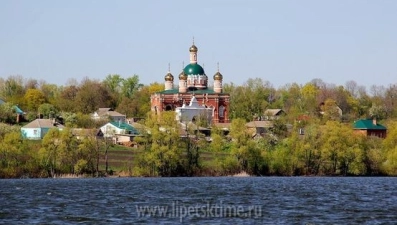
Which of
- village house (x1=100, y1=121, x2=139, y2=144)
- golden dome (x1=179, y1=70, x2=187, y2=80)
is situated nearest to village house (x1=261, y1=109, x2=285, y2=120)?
golden dome (x1=179, y1=70, x2=187, y2=80)

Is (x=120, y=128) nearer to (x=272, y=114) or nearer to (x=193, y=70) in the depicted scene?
(x=193, y=70)

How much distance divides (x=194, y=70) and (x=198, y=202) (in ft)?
311

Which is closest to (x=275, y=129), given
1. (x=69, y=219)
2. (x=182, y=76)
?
(x=182, y=76)

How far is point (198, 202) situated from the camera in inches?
2388

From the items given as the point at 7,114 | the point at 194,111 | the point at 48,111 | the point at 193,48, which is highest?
the point at 193,48

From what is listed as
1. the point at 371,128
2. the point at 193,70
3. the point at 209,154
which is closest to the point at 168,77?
the point at 193,70

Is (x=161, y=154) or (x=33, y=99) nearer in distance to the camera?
(x=161, y=154)

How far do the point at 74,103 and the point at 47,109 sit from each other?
54.3 feet

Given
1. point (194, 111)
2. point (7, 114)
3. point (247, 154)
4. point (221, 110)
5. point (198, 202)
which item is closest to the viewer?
point (198, 202)

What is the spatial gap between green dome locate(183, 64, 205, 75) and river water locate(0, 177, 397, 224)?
6859 cm

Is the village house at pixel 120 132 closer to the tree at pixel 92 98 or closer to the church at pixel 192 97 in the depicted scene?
the church at pixel 192 97

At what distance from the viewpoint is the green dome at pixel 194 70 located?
507 ft

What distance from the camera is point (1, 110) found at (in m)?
147

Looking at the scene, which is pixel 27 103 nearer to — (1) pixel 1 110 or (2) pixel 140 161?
(1) pixel 1 110
